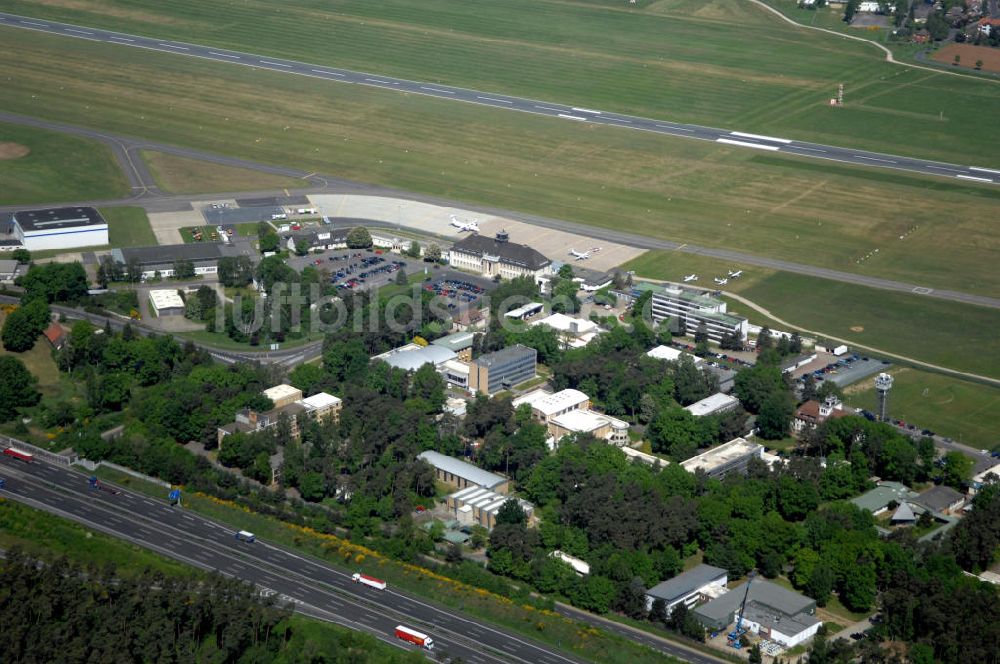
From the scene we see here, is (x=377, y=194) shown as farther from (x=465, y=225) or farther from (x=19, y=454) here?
(x=19, y=454)

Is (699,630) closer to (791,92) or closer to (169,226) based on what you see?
(169,226)

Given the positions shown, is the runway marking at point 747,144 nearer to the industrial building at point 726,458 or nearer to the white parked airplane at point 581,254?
the white parked airplane at point 581,254

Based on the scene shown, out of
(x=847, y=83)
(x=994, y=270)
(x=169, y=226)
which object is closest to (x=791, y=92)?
(x=847, y=83)

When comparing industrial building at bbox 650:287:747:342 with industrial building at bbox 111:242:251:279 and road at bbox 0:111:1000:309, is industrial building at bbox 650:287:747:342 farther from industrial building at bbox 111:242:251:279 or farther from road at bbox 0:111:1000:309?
industrial building at bbox 111:242:251:279

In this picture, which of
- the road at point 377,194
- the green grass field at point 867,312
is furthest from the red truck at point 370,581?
the road at point 377,194

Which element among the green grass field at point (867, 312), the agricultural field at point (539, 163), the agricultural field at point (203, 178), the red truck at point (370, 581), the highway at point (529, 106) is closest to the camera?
the red truck at point (370, 581)

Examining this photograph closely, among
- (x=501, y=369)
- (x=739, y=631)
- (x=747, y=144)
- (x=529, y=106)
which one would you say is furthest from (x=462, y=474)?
(x=529, y=106)
